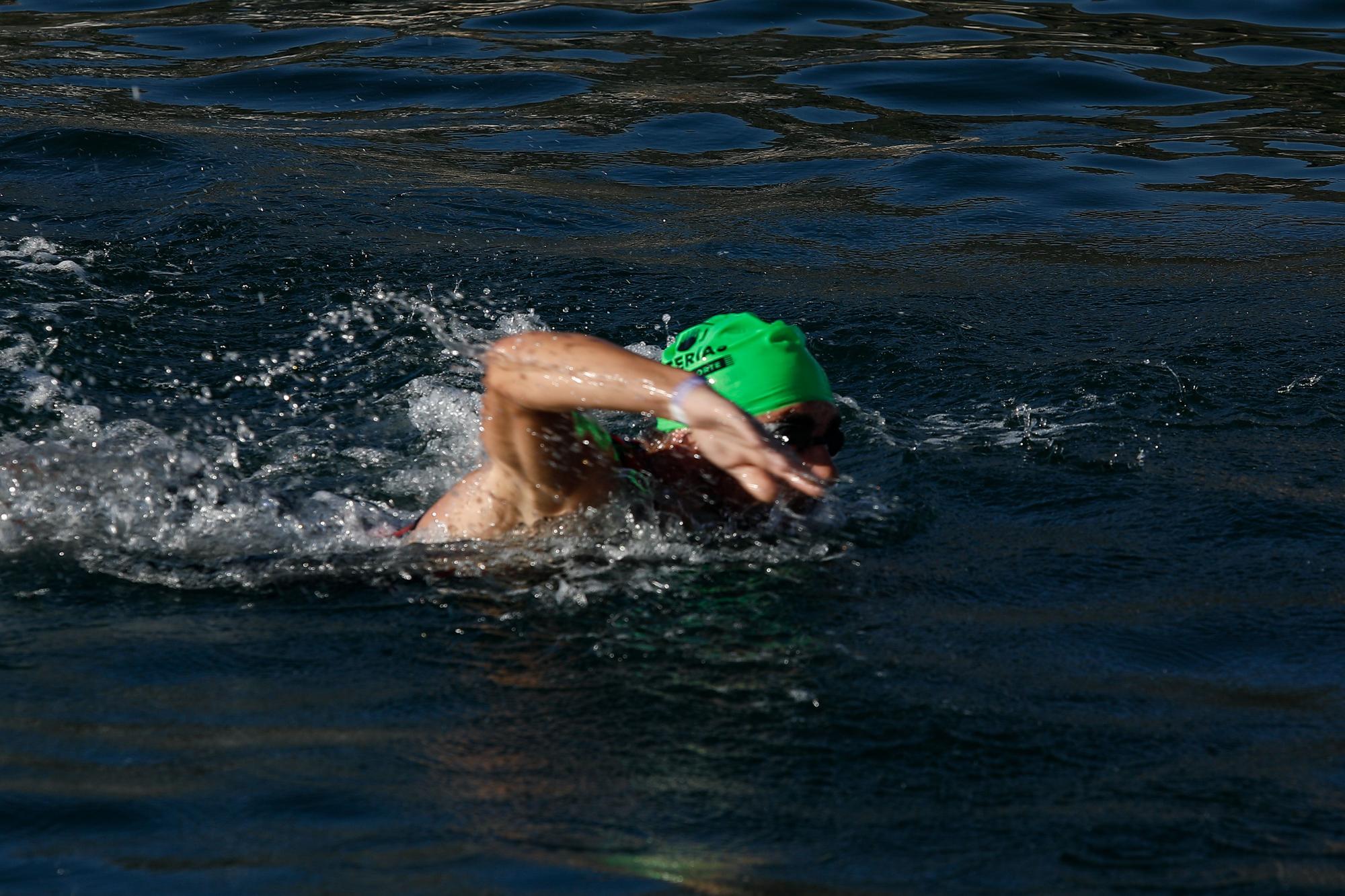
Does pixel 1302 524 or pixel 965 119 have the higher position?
pixel 965 119

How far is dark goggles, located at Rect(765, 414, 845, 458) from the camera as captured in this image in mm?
4793

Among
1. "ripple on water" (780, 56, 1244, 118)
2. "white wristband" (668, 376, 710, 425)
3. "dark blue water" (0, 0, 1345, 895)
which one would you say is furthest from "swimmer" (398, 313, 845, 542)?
"ripple on water" (780, 56, 1244, 118)

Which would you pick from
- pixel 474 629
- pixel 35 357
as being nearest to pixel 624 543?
pixel 474 629

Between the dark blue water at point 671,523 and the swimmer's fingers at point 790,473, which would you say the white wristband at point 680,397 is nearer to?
the swimmer's fingers at point 790,473

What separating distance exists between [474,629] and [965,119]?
8772 millimetres

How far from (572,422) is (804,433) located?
2.49 feet

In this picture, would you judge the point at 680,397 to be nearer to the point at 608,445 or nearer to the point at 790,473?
the point at 790,473

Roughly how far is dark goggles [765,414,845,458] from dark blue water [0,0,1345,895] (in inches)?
16.5

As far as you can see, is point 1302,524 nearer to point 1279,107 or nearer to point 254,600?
point 254,600

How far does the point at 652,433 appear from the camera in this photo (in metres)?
5.48

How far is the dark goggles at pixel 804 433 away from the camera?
4.79 meters

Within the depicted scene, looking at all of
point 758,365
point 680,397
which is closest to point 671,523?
point 758,365

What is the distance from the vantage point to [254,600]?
15.9 feet

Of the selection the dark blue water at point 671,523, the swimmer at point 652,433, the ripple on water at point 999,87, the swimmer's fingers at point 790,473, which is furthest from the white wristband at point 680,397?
the ripple on water at point 999,87
